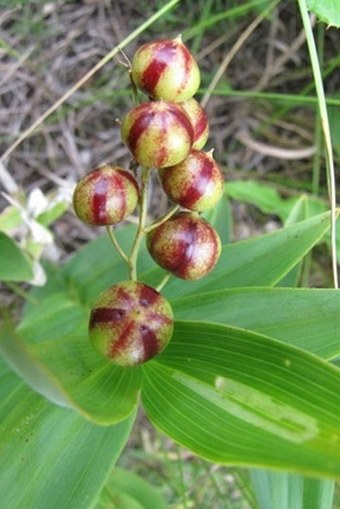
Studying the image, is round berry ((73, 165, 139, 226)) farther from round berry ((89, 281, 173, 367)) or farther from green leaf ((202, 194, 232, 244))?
green leaf ((202, 194, 232, 244))

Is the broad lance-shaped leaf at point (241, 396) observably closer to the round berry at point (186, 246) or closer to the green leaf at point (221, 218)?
the round berry at point (186, 246)

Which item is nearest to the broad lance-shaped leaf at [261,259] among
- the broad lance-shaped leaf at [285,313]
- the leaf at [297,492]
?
the broad lance-shaped leaf at [285,313]

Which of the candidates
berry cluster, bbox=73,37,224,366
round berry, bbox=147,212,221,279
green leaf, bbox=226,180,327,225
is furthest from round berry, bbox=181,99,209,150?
green leaf, bbox=226,180,327,225

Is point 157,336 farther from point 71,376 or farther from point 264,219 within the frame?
point 264,219

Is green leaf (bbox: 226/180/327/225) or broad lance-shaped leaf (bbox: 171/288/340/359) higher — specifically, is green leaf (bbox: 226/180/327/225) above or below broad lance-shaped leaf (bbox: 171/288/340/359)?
above

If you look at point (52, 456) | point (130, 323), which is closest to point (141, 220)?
point (130, 323)

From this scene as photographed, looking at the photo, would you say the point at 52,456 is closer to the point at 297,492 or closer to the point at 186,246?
the point at 186,246
